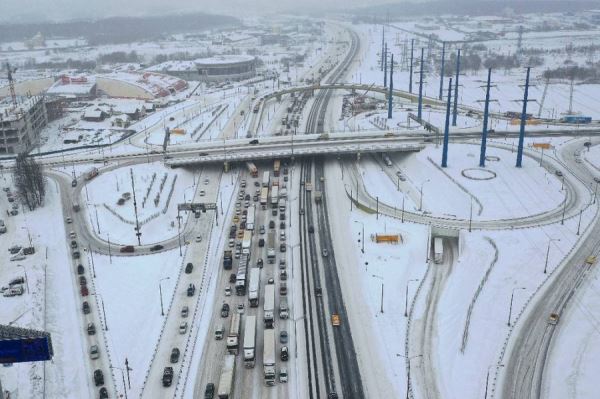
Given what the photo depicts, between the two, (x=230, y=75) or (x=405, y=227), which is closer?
(x=405, y=227)

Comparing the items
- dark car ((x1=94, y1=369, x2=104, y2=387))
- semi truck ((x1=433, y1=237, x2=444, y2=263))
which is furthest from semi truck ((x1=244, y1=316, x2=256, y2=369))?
semi truck ((x1=433, y1=237, x2=444, y2=263))

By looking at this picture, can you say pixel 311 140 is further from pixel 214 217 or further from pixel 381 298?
pixel 381 298

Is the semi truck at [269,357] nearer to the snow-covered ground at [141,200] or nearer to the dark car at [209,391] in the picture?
the dark car at [209,391]

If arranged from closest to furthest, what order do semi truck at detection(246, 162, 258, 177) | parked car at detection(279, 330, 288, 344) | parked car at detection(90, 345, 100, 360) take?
1. parked car at detection(90, 345, 100, 360)
2. parked car at detection(279, 330, 288, 344)
3. semi truck at detection(246, 162, 258, 177)

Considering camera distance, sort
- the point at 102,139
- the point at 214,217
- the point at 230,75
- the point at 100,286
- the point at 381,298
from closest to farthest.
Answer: the point at 381,298, the point at 100,286, the point at 214,217, the point at 102,139, the point at 230,75

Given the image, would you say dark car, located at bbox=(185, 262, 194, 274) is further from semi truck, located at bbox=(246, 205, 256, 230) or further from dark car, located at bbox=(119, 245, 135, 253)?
semi truck, located at bbox=(246, 205, 256, 230)

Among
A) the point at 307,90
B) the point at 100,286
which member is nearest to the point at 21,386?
the point at 100,286
